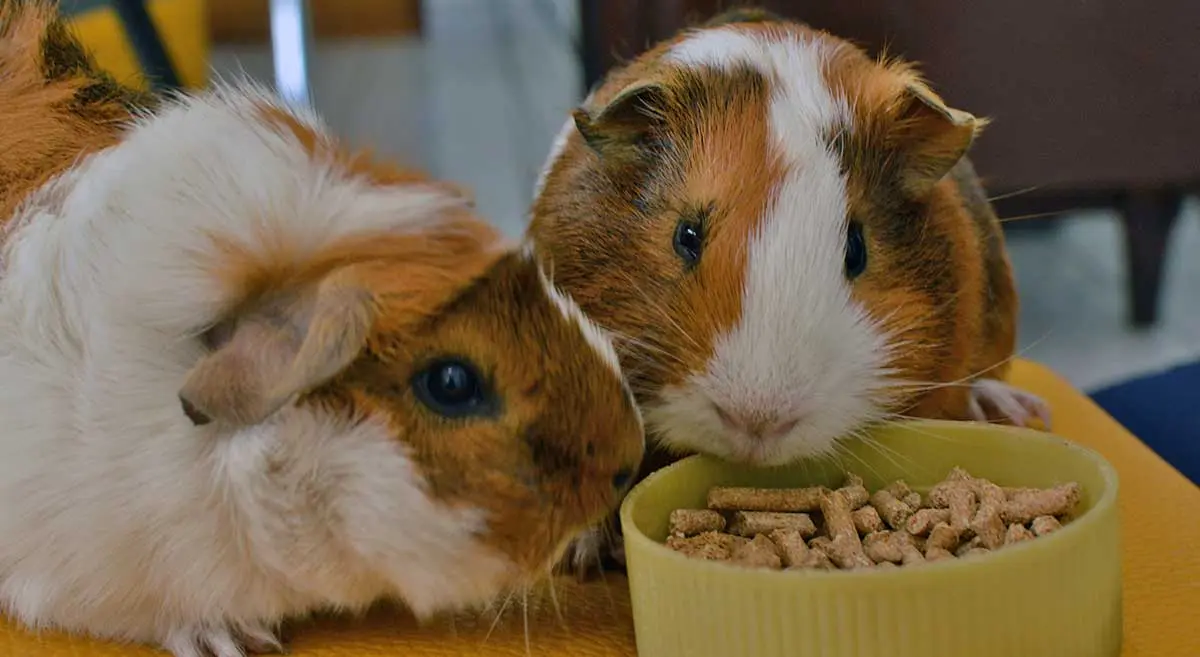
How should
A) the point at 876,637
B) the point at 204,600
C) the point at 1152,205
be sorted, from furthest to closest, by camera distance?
the point at 1152,205, the point at 204,600, the point at 876,637

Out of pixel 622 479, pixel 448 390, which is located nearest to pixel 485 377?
pixel 448 390

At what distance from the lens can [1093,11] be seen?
230cm

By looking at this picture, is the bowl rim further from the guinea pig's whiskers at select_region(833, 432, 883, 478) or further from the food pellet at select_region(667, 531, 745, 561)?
the guinea pig's whiskers at select_region(833, 432, 883, 478)

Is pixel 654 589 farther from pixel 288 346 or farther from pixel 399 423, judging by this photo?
pixel 288 346

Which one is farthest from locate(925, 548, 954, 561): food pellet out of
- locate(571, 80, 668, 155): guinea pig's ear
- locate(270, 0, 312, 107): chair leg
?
locate(270, 0, 312, 107): chair leg

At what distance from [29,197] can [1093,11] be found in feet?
6.31

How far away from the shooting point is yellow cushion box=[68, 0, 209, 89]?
109 inches

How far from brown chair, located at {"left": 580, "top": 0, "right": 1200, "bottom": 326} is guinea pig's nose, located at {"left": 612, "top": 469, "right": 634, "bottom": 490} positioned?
4.00 ft

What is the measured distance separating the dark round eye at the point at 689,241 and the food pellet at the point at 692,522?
231 mm

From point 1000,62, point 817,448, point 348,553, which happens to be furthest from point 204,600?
point 1000,62

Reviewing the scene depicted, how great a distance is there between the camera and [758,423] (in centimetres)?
107

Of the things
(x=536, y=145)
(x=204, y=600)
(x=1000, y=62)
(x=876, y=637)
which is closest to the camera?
(x=876, y=637)

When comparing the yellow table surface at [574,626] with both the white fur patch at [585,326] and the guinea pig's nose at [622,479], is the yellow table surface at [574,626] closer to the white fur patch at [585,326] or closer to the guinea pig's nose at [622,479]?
the guinea pig's nose at [622,479]

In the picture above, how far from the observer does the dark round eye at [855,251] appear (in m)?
1.16
